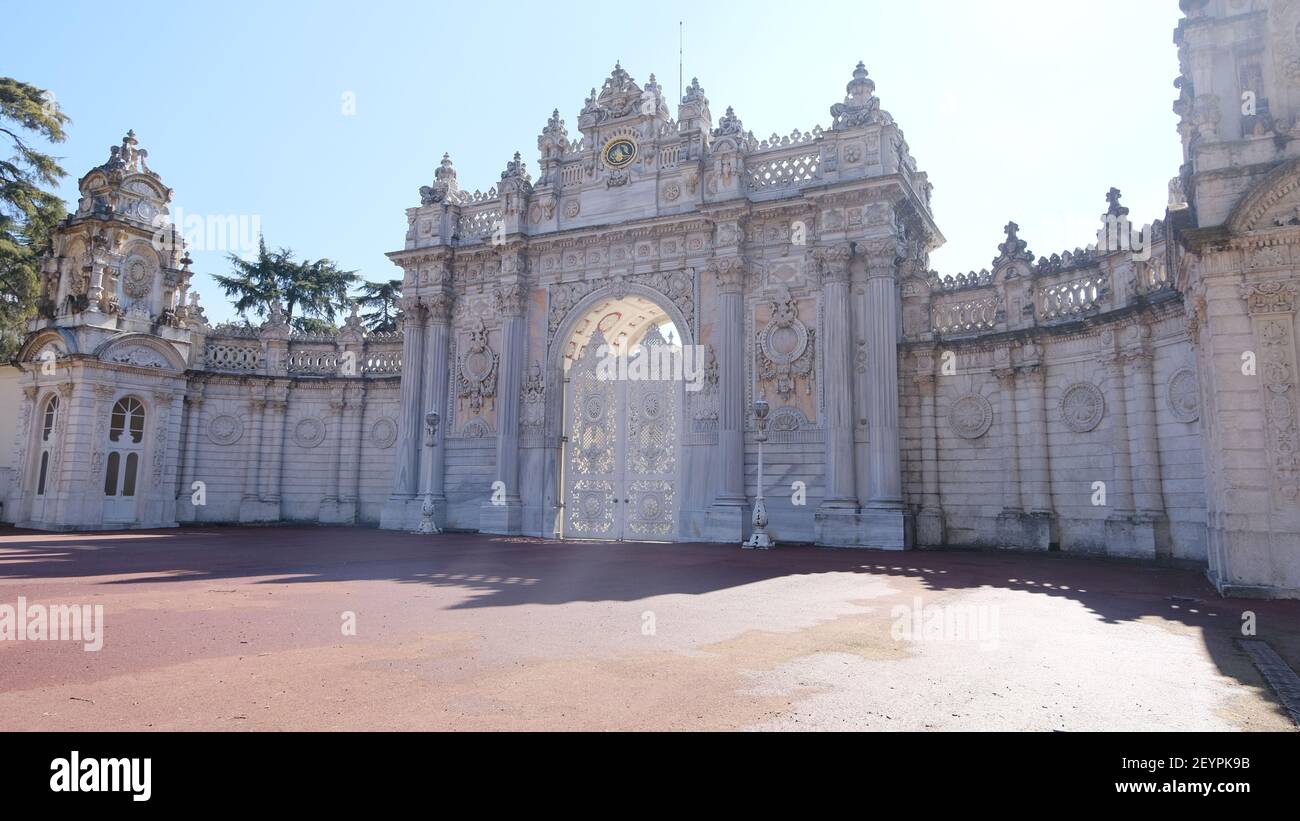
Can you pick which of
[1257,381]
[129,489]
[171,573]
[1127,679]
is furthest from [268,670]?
[129,489]

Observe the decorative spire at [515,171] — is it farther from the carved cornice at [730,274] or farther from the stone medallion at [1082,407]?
the stone medallion at [1082,407]

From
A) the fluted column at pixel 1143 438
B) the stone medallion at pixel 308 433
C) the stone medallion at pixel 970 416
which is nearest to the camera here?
the fluted column at pixel 1143 438

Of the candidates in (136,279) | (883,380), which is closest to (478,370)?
(136,279)

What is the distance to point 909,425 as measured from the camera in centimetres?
1862

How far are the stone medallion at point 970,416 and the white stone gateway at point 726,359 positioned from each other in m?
0.05

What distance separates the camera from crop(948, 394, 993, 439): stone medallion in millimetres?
17859

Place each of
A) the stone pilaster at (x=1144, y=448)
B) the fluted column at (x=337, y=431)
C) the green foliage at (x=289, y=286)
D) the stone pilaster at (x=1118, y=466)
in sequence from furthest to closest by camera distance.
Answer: the green foliage at (x=289, y=286)
the fluted column at (x=337, y=431)
the stone pilaster at (x=1118, y=466)
the stone pilaster at (x=1144, y=448)

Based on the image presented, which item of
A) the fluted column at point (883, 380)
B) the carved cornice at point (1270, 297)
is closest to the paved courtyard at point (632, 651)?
the carved cornice at point (1270, 297)

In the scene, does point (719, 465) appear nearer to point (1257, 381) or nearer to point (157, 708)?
point (1257, 381)

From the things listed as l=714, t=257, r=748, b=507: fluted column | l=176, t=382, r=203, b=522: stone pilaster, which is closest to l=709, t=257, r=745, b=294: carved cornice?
l=714, t=257, r=748, b=507: fluted column

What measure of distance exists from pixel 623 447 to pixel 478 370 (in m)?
5.48

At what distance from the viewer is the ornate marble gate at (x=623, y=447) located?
824 inches

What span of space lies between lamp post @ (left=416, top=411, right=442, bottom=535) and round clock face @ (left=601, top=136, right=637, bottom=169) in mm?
9169

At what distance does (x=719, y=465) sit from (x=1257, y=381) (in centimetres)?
1151
